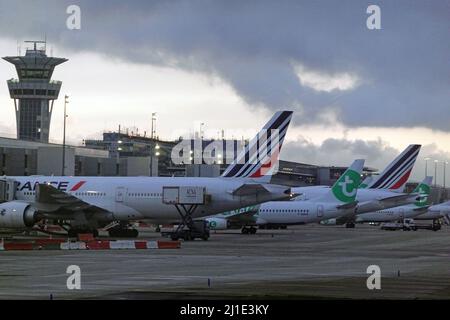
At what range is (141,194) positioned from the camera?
6331cm

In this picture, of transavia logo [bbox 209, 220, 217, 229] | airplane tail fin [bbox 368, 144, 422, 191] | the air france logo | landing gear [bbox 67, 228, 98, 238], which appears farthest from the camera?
airplane tail fin [bbox 368, 144, 422, 191]

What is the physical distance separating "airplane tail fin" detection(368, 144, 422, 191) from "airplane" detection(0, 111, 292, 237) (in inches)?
1720

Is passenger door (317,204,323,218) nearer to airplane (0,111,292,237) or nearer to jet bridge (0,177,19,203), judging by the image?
airplane (0,111,292,237)

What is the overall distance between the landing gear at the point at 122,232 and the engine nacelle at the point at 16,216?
9415 mm

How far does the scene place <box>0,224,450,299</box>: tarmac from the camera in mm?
22453

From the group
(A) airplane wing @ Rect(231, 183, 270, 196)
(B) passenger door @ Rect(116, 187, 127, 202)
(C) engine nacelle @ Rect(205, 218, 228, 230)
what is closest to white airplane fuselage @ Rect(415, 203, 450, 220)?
(C) engine nacelle @ Rect(205, 218, 228, 230)

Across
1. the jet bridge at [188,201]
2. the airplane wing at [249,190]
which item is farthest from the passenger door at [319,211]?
the jet bridge at [188,201]

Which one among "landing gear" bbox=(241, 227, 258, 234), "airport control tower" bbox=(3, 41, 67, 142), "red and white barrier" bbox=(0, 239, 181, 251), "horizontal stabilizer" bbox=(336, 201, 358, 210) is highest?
"airport control tower" bbox=(3, 41, 67, 142)

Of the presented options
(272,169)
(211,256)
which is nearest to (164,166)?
(272,169)

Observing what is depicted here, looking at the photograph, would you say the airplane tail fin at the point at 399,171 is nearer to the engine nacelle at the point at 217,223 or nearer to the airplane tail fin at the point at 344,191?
the airplane tail fin at the point at 344,191

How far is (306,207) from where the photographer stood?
8506cm

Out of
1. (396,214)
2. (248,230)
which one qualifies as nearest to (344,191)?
(248,230)

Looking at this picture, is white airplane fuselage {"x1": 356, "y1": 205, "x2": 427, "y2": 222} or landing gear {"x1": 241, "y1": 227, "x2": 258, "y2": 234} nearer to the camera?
landing gear {"x1": 241, "y1": 227, "x2": 258, "y2": 234}
